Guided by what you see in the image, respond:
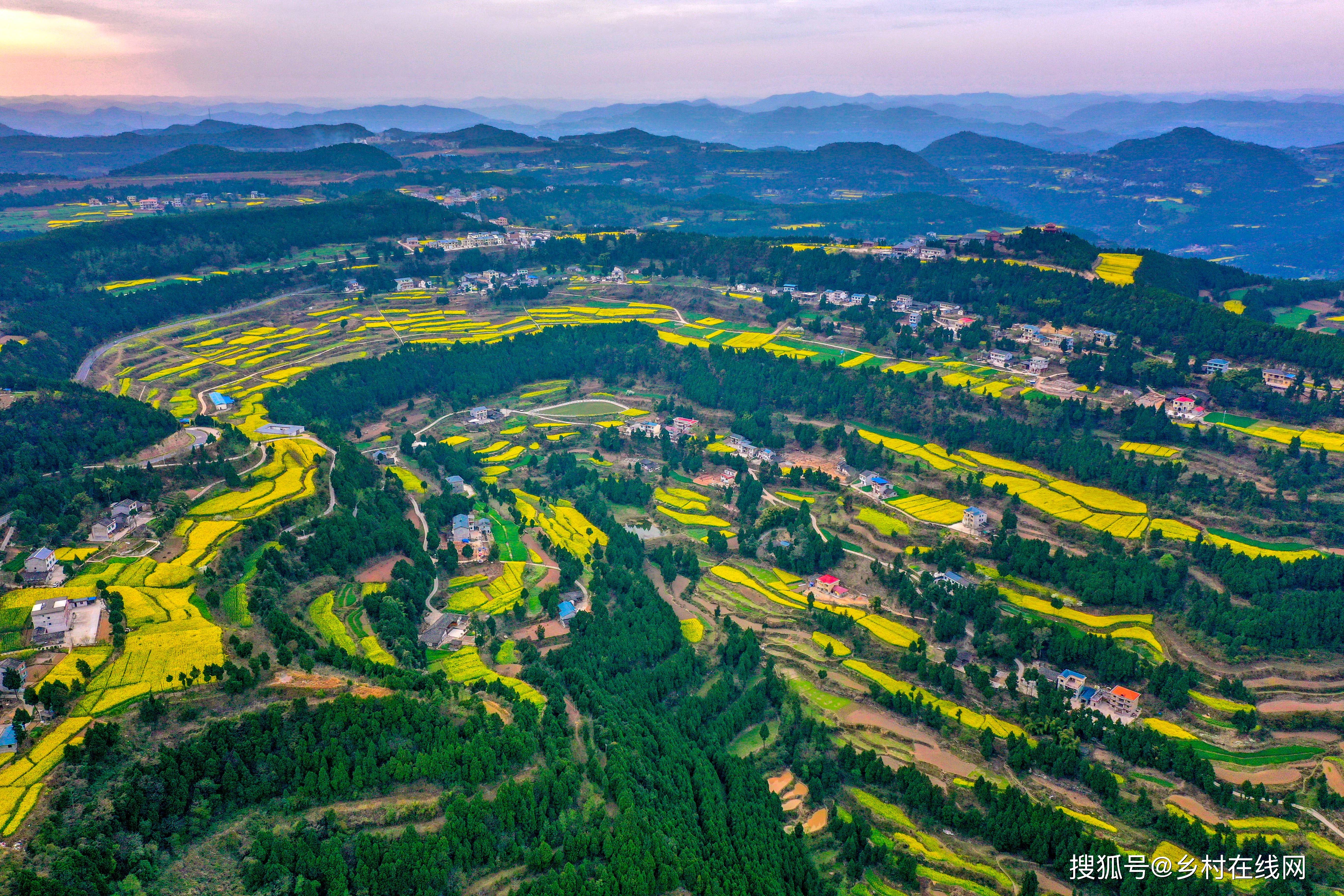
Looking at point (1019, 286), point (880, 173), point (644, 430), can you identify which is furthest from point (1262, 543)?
point (880, 173)

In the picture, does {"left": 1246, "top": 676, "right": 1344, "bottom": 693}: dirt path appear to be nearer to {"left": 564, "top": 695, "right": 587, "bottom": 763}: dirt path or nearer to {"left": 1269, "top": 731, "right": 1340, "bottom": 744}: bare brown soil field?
{"left": 1269, "top": 731, "right": 1340, "bottom": 744}: bare brown soil field

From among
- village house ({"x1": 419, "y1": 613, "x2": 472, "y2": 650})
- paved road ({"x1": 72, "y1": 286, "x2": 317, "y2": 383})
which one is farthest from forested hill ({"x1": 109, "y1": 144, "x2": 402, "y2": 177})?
village house ({"x1": 419, "y1": 613, "x2": 472, "y2": 650})

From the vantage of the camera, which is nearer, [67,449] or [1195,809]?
[1195,809]

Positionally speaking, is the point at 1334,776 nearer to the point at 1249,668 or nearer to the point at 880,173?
the point at 1249,668

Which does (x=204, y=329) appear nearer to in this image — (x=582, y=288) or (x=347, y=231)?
(x=347, y=231)

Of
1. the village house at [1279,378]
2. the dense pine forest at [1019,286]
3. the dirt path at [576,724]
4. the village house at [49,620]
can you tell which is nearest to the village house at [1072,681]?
the dirt path at [576,724]
